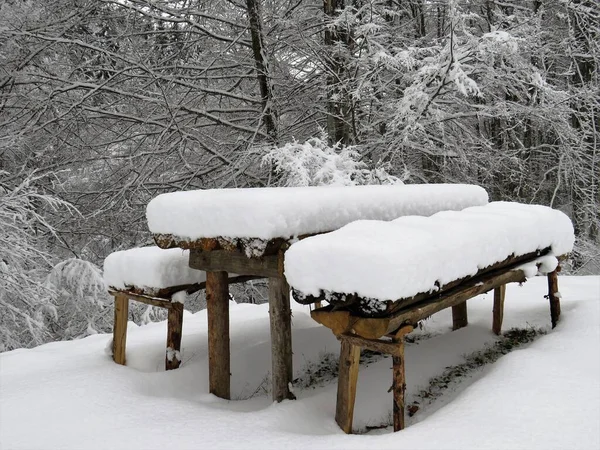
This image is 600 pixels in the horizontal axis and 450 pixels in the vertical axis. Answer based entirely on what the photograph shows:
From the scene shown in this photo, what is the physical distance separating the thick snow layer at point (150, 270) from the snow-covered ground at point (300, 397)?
776mm

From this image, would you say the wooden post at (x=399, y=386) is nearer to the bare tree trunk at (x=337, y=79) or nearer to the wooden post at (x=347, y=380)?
the wooden post at (x=347, y=380)

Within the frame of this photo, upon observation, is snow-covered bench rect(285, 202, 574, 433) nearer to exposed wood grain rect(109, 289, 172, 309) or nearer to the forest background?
exposed wood grain rect(109, 289, 172, 309)

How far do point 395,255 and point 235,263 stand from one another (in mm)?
1601

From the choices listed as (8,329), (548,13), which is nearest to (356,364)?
(8,329)

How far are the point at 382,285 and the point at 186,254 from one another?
8.86ft

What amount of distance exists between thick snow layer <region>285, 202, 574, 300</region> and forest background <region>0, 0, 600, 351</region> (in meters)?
3.56

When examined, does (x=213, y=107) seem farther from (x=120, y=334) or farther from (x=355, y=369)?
(x=355, y=369)

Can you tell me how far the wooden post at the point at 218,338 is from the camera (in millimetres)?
4469

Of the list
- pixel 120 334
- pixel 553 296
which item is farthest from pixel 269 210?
pixel 553 296

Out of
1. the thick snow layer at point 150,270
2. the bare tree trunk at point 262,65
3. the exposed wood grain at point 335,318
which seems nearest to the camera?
the exposed wood grain at point 335,318

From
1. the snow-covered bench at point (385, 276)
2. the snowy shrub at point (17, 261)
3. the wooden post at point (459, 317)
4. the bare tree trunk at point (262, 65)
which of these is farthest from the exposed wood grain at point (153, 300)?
the bare tree trunk at point (262, 65)

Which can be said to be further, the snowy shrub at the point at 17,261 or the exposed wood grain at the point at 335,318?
the snowy shrub at the point at 17,261

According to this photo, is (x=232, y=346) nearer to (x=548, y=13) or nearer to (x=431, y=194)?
(x=431, y=194)

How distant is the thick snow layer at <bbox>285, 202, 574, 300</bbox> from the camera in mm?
2980
